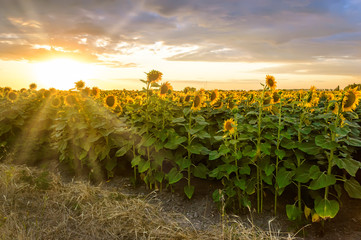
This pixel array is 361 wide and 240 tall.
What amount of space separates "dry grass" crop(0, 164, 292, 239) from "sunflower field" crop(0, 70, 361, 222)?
50cm

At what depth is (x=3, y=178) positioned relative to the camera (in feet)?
16.3

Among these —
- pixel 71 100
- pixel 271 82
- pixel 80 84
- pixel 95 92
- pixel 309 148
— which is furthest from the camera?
pixel 80 84

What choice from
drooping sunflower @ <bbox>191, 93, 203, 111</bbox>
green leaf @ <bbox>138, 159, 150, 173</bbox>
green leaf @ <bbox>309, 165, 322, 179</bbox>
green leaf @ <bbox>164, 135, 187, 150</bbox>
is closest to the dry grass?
green leaf @ <bbox>138, 159, 150, 173</bbox>

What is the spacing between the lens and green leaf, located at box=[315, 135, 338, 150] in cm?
320

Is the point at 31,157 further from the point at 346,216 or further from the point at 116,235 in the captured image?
the point at 346,216

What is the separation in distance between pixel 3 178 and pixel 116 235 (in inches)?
108

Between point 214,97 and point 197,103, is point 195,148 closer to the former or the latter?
point 197,103

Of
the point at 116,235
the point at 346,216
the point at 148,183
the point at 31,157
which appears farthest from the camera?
the point at 31,157

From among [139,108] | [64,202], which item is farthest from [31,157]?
[139,108]

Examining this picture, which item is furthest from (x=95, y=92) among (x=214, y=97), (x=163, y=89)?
(x=214, y=97)

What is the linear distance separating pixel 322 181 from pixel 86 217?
299 cm

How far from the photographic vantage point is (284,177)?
358 cm

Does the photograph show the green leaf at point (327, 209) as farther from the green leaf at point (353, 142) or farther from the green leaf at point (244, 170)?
the green leaf at point (244, 170)

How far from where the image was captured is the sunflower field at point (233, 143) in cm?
344
